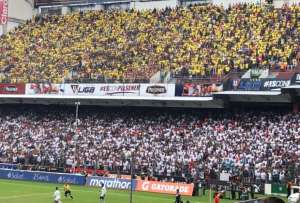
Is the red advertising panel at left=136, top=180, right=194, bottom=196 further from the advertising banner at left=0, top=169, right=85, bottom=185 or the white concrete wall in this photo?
the white concrete wall

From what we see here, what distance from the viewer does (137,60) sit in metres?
52.0

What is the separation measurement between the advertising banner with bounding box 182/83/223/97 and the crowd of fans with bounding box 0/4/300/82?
1325 millimetres

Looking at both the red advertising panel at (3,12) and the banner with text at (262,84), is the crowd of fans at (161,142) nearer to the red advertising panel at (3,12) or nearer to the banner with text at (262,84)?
the banner with text at (262,84)

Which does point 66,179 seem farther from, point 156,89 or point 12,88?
point 12,88

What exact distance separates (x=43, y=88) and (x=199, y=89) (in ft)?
54.1

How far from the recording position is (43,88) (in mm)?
54125

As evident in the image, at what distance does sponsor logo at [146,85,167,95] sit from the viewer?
154ft

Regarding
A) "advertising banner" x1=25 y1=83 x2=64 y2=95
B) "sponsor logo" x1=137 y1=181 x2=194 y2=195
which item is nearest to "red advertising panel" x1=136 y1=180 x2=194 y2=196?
"sponsor logo" x1=137 y1=181 x2=194 y2=195

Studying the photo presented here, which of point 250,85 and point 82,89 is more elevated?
point 82,89

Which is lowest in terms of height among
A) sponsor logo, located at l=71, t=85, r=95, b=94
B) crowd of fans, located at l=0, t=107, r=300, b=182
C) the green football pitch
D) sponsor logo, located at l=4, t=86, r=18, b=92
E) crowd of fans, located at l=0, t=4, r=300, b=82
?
the green football pitch

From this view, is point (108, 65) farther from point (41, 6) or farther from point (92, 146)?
point (41, 6)

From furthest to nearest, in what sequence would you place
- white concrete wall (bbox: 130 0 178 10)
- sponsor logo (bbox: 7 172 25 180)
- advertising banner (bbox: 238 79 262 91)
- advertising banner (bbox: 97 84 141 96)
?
white concrete wall (bbox: 130 0 178 10), advertising banner (bbox: 97 84 141 96), sponsor logo (bbox: 7 172 25 180), advertising banner (bbox: 238 79 262 91)

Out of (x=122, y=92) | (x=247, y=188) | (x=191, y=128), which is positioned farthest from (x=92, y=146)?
(x=247, y=188)

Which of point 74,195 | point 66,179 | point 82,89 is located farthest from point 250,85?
point 82,89
